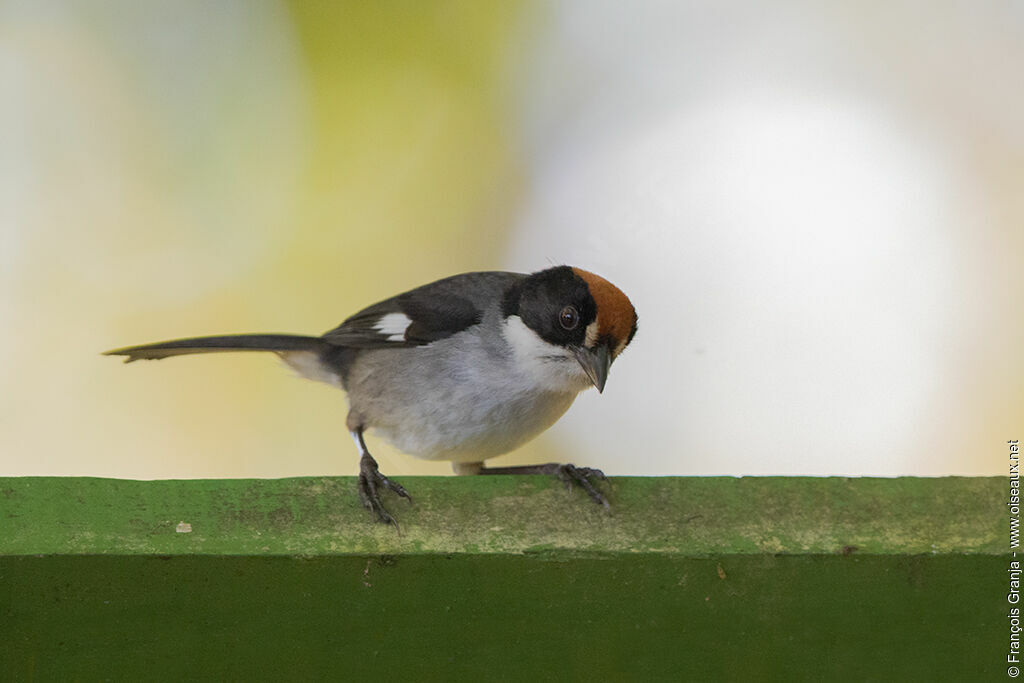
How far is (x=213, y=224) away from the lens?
3461mm

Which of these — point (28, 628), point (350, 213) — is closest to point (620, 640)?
point (28, 628)

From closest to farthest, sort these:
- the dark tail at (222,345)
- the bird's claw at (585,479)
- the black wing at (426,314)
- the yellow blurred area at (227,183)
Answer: the bird's claw at (585,479) < the dark tail at (222,345) < the black wing at (426,314) < the yellow blurred area at (227,183)

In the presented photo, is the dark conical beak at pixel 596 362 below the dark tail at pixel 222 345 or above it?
above

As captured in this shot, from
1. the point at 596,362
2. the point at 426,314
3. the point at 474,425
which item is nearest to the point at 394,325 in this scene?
the point at 426,314

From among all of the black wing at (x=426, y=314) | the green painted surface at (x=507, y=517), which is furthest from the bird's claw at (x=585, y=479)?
the black wing at (x=426, y=314)

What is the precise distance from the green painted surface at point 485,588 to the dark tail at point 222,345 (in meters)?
0.93

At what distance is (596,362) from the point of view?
235 cm

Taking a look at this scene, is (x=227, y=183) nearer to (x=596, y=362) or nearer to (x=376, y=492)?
(x=596, y=362)

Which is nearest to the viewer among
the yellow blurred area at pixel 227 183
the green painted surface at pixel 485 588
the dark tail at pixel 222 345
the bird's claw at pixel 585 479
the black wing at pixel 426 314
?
Answer: the green painted surface at pixel 485 588

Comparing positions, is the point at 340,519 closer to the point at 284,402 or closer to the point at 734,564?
the point at 734,564

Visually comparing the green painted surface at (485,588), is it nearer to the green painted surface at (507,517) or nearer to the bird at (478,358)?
the green painted surface at (507,517)

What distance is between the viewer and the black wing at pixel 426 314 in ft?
8.39

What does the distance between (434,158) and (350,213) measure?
35cm

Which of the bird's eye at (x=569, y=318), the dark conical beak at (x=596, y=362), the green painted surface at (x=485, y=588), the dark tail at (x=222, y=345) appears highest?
the bird's eye at (x=569, y=318)
